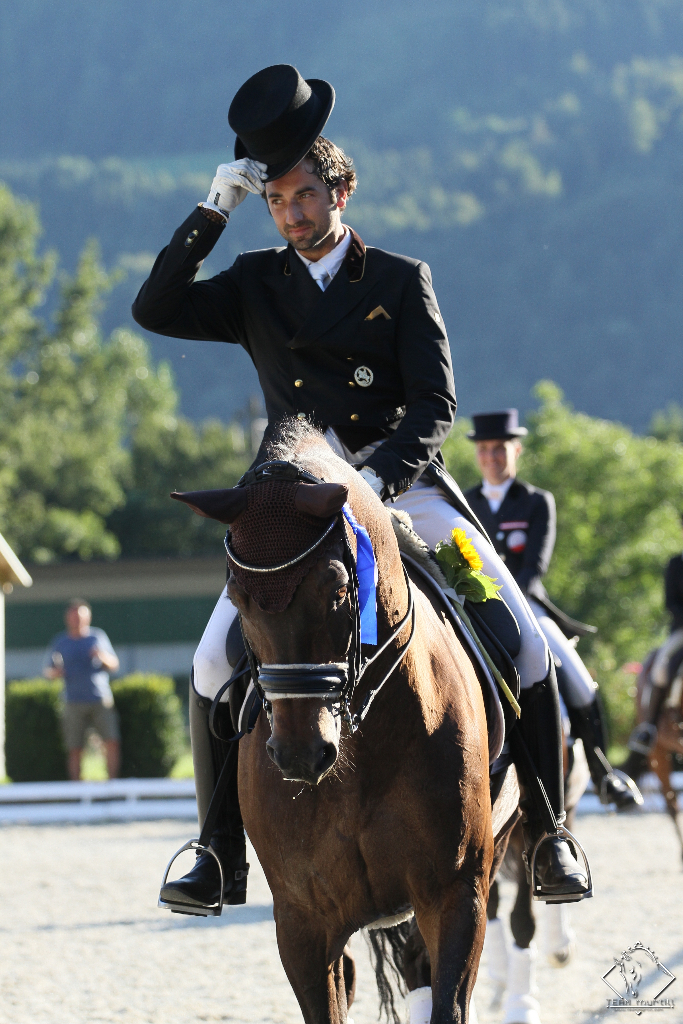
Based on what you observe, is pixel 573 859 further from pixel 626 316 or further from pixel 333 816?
pixel 626 316

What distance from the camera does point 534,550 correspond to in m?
7.69

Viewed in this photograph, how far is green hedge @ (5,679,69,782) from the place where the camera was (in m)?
19.2

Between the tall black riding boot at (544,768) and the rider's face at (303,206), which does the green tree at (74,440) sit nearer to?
the tall black riding boot at (544,768)

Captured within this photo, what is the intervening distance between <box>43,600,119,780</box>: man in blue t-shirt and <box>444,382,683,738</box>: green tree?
1249 cm

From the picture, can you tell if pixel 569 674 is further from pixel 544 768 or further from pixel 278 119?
pixel 278 119

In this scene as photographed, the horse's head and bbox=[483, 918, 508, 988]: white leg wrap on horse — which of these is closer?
the horse's head

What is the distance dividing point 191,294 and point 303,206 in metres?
0.50

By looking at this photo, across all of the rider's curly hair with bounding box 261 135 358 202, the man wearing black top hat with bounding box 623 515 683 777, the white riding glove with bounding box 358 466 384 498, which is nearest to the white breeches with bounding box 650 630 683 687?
the man wearing black top hat with bounding box 623 515 683 777

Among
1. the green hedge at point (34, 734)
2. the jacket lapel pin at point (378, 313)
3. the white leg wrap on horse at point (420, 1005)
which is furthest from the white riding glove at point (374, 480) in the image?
the green hedge at point (34, 734)

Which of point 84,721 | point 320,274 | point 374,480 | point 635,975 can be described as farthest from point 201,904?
point 84,721

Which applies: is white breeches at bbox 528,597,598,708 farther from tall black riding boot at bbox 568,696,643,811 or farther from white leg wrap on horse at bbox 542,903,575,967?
white leg wrap on horse at bbox 542,903,575,967

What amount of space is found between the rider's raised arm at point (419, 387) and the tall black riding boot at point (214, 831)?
3.63 ft

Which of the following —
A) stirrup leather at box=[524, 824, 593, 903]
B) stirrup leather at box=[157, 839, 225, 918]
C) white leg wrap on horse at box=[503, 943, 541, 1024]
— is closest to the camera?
stirrup leather at box=[157, 839, 225, 918]

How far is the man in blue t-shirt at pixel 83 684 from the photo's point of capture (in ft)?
58.3
